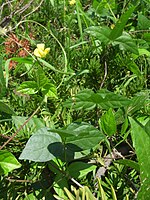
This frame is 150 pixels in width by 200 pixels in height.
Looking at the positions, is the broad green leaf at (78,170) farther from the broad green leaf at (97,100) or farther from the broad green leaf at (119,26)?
the broad green leaf at (119,26)

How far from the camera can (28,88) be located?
0.85 metres

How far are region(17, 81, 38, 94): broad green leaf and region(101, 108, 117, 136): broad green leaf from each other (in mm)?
182

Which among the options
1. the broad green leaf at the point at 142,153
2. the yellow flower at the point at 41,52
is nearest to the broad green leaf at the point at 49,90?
the yellow flower at the point at 41,52

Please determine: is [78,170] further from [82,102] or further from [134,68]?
[134,68]

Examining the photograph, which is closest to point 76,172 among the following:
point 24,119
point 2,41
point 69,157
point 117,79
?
point 69,157

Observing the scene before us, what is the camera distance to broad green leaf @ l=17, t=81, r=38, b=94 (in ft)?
2.76

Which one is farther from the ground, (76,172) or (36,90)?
(36,90)

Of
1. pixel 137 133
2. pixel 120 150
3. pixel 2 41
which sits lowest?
pixel 120 150

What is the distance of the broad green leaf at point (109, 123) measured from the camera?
71cm

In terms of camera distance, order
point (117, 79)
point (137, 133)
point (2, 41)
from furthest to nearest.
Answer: point (2, 41), point (117, 79), point (137, 133)

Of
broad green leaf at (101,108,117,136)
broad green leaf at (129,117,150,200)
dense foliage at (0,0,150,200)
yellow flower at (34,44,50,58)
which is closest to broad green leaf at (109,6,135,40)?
dense foliage at (0,0,150,200)

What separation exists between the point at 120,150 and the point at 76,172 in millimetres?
137

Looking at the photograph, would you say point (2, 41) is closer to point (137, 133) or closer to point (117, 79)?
point (117, 79)

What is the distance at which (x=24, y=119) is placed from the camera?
0.75m
